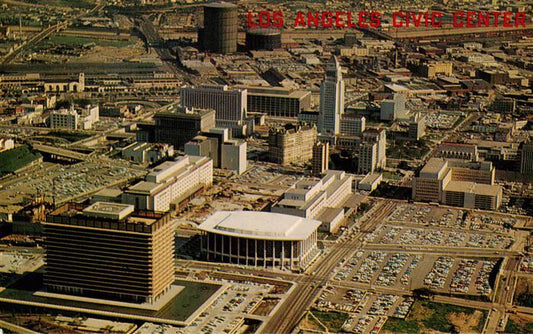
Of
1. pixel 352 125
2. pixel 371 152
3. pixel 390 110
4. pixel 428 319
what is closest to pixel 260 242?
pixel 428 319

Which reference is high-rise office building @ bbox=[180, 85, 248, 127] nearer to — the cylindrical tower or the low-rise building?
the low-rise building

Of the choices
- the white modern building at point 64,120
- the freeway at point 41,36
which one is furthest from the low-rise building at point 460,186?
the freeway at point 41,36

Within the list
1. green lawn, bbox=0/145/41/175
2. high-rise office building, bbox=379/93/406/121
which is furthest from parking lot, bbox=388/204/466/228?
green lawn, bbox=0/145/41/175

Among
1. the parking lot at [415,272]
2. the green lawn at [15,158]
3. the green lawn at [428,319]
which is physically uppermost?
the green lawn at [15,158]

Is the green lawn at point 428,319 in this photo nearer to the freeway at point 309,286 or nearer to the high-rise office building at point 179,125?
the freeway at point 309,286

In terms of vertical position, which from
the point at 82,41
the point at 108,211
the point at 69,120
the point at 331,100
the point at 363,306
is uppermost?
the point at 82,41

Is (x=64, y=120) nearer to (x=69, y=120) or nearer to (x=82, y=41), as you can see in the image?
(x=69, y=120)
